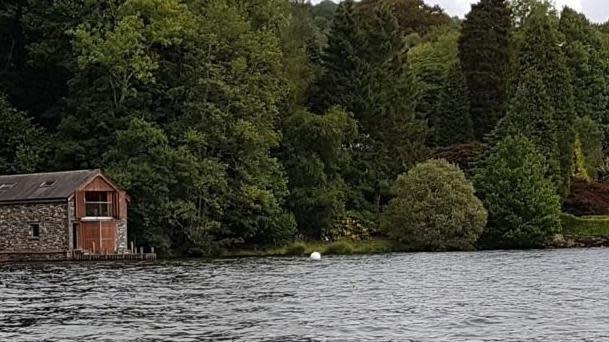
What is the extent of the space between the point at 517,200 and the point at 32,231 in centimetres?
3130

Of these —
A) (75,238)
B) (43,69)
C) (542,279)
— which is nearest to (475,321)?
(542,279)

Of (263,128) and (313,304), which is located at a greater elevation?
(263,128)

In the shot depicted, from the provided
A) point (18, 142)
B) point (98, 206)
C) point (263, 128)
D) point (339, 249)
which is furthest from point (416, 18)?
point (98, 206)

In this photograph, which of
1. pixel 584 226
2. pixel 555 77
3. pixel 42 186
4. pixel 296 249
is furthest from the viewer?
pixel 555 77

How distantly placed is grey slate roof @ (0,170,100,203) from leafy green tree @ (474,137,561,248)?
2674 cm

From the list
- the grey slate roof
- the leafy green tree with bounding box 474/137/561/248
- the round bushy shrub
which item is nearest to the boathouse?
the grey slate roof

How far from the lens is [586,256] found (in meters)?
50.9

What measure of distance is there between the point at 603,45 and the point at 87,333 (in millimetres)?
85141

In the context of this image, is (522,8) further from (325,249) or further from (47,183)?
(47,183)

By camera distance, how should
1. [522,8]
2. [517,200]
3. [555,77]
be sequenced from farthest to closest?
[522,8], [555,77], [517,200]

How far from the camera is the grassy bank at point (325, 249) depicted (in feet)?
205

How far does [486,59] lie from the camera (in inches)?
3533

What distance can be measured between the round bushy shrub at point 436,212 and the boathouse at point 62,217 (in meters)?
18.0

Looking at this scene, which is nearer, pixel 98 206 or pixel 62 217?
pixel 62 217
